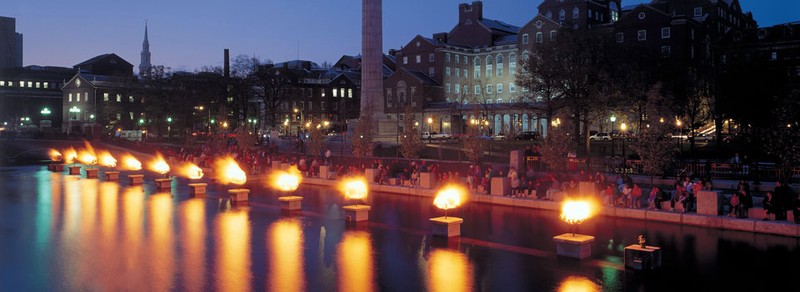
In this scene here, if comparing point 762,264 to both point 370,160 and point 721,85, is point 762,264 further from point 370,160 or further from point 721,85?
point 721,85

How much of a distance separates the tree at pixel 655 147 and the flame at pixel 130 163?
36725 mm

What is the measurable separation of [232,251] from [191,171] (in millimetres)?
27305

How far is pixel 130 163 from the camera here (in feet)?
177

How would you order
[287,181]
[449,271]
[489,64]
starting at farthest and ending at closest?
[489,64] < [287,181] < [449,271]

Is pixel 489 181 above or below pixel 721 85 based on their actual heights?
below

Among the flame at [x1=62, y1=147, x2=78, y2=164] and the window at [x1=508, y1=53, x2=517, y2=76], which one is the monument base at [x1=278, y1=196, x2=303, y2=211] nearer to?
the flame at [x1=62, y1=147, x2=78, y2=164]

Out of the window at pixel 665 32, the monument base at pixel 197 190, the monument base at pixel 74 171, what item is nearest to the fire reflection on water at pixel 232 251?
the monument base at pixel 197 190

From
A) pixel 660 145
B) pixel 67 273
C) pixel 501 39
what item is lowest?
pixel 67 273

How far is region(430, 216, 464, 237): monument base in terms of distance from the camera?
18.4 metres

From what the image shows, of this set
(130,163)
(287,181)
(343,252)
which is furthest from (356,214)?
(130,163)

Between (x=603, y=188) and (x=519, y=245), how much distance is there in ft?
28.4

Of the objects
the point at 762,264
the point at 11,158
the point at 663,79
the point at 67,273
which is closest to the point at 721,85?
the point at 663,79

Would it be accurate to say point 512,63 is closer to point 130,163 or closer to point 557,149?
point 130,163

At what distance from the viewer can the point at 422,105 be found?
9688 centimetres
